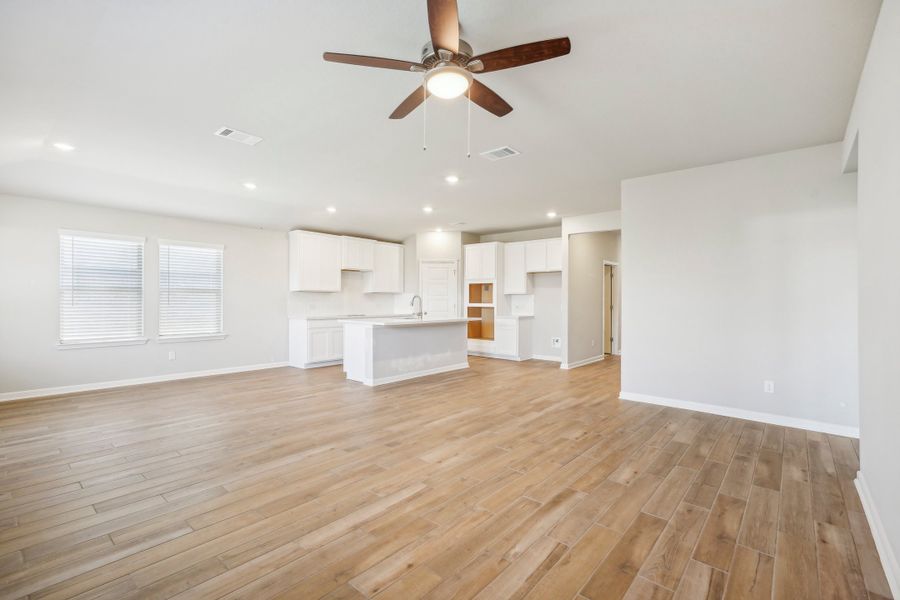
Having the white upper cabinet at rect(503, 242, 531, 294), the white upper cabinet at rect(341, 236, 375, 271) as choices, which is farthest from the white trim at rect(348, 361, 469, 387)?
the white upper cabinet at rect(341, 236, 375, 271)

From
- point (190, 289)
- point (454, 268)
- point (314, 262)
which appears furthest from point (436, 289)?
point (190, 289)

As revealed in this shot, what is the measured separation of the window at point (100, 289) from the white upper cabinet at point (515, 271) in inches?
249

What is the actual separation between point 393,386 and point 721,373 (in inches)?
157

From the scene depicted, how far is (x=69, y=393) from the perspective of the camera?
5.30 m

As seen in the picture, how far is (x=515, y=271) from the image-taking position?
8.22 metres

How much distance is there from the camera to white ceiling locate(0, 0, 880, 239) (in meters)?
2.06

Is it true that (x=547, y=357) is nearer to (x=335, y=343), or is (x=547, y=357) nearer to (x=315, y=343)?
(x=335, y=343)

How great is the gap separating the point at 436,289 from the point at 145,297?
5.20 m

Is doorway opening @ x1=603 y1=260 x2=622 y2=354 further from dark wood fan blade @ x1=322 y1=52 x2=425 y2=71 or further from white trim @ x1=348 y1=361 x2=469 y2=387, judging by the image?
dark wood fan blade @ x1=322 y1=52 x2=425 y2=71

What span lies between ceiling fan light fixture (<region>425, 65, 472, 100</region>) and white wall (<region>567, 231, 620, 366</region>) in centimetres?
525

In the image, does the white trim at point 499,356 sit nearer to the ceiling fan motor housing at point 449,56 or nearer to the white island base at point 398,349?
the white island base at point 398,349

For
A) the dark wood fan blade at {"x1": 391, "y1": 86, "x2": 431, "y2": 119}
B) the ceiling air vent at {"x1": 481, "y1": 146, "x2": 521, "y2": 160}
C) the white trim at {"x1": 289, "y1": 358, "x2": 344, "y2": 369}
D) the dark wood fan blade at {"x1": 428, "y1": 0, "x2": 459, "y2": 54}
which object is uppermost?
the ceiling air vent at {"x1": 481, "y1": 146, "x2": 521, "y2": 160}

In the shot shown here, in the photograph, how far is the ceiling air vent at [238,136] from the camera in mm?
3396

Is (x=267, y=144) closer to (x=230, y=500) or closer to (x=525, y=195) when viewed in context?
(x=230, y=500)
